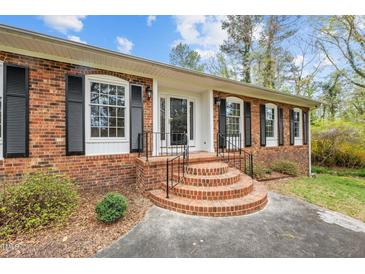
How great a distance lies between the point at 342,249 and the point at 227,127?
4922mm

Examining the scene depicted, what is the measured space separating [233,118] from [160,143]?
313cm

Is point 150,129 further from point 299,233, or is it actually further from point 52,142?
point 299,233

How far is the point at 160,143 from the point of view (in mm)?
5930

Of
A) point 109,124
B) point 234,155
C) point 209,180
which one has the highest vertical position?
point 109,124

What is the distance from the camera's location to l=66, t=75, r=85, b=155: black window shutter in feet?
13.8

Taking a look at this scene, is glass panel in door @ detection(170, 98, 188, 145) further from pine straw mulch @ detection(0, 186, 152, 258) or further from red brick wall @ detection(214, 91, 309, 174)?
pine straw mulch @ detection(0, 186, 152, 258)

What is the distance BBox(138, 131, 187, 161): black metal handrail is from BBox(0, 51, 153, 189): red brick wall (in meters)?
1.06

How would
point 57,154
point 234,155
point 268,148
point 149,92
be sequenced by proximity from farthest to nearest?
point 268,148 < point 234,155 < point 149,92 < point 57,154

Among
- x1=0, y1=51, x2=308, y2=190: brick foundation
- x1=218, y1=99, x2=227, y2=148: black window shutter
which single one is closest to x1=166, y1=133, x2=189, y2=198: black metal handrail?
x1=0, y1=51, x2=308, y2=190: brick foundation

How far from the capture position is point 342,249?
243 centimetres

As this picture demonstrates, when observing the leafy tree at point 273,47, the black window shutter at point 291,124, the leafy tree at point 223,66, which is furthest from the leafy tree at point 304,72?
the black window shutter at point 291,124

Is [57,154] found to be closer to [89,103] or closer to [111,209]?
[89,103]

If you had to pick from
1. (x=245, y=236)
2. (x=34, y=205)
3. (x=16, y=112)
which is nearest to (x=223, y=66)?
(x=16, y=112)
